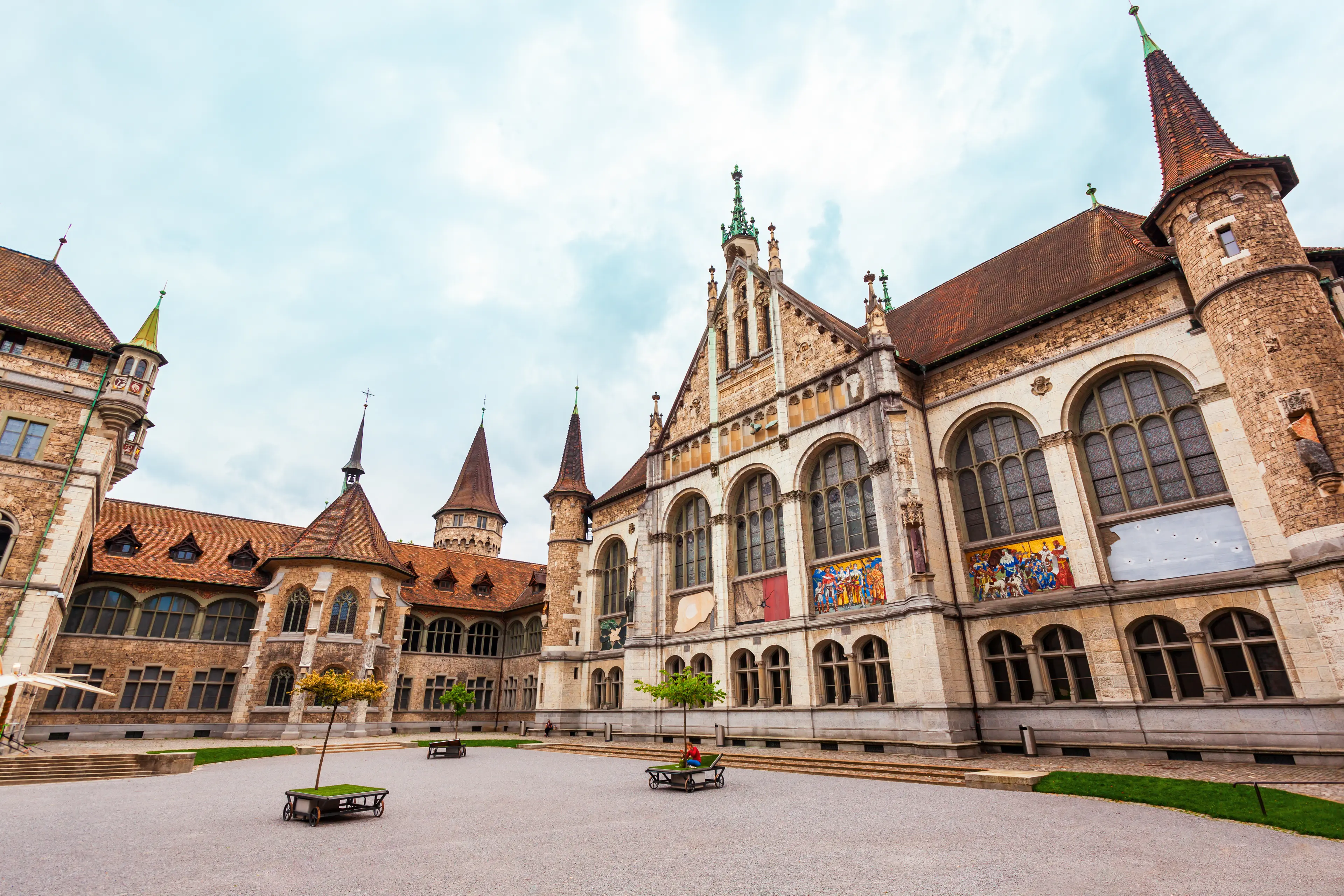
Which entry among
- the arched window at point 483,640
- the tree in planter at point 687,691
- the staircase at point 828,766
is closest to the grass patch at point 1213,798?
the staircase at point 828,766

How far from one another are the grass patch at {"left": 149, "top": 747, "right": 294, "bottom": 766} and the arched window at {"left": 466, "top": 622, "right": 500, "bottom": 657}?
1753 centimetres

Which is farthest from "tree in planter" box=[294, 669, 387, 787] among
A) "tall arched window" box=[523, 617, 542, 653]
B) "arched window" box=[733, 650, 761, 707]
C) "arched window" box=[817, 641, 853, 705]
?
"tall arched window" box=[523, 617, 542, 653]

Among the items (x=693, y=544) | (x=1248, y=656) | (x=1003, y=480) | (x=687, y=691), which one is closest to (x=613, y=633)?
(x=693, y=544)

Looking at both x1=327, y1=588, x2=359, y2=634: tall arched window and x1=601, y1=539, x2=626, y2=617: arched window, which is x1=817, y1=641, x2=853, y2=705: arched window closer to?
x1=601, y1=539, x2=626, y2=617: arched window

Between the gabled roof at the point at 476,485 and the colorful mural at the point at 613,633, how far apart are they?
33.6 metres

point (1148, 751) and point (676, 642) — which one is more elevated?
point (676, 642)

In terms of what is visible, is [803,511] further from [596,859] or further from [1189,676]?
[596,859]

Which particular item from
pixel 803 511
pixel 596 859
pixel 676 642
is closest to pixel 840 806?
pixel 596 859

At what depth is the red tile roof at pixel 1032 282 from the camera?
768 inches

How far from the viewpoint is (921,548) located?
19.2 meters

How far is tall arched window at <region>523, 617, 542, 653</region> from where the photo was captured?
39.9 meters

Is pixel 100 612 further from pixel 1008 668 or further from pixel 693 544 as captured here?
pixel 1008 668

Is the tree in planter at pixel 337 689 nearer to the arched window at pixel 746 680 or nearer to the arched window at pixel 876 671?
the arched window at pixel 746 680

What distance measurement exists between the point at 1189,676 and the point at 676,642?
1745 centimetres
